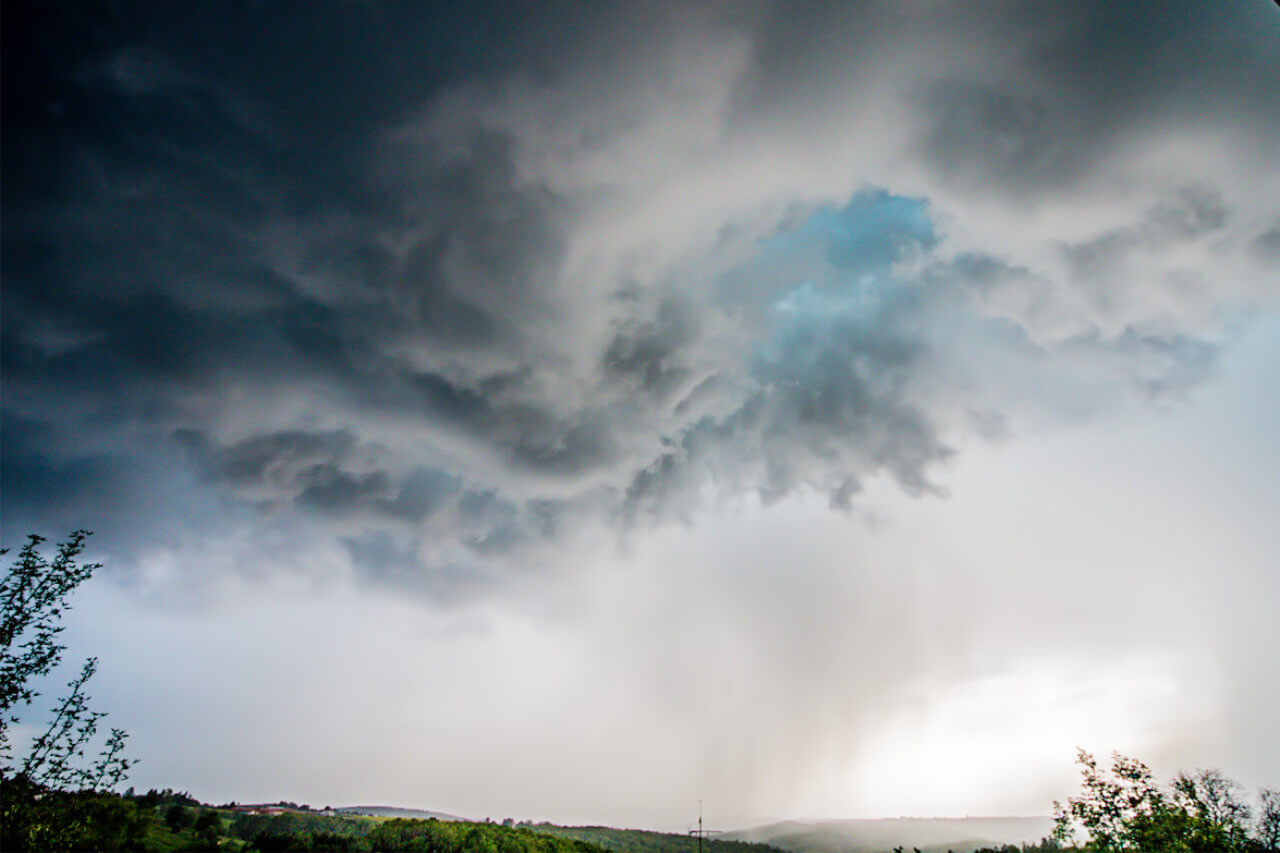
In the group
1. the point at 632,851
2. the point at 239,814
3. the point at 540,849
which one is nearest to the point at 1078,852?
the point at 540,849

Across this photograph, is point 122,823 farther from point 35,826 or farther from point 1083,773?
point 1083,773

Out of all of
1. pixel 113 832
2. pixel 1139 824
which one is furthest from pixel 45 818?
pixel 1139 824

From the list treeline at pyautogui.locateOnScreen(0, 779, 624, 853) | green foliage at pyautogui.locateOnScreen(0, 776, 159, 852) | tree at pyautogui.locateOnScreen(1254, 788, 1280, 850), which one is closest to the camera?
green foliage at pyautogui.locateOnScreen(0, 776, 159, 852)

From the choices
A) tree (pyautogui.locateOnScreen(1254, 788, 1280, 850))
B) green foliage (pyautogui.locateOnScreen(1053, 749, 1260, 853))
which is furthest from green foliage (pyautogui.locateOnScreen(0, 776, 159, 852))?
tree (pyautogui.locateOnScreen(1254, 788, 1280, 850))

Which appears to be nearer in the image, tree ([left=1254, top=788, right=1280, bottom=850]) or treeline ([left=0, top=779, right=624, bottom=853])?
treeline ([left=0, top=779, right=624, bottom=853])

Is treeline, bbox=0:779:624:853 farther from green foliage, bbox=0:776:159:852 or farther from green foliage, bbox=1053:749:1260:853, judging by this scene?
green foliage, bbox=1053:749:1260:853

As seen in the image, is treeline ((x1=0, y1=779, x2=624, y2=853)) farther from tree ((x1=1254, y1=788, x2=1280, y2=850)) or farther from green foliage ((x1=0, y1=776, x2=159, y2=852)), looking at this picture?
tree ((x1=1254, y1=788, x2=1280, y2=850))

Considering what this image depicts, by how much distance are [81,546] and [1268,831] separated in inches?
6194

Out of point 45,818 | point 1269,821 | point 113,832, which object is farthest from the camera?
point 1269,821

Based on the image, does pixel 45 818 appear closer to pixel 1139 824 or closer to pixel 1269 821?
pixel 1139 824

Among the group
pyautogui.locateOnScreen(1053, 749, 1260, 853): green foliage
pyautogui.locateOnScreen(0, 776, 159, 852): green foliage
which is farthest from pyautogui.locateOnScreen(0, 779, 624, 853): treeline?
pyautogui.locateOnScreen(1053, 749, 1260, 853): green foliage

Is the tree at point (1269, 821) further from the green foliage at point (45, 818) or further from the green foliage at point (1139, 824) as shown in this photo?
the green foliage at point (45, 818)

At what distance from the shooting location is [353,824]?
400ft

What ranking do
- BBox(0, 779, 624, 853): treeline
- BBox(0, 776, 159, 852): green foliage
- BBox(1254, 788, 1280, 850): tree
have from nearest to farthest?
BBox(0, 776, 159, 852): green foliage < BBox(0, 779, 624, 853): treeline < BBox(1254, 788, 1280, 850): tree
